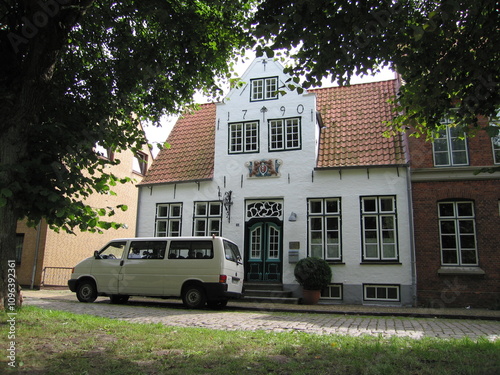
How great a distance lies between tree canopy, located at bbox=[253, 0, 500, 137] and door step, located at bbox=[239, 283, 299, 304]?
8.76 meters

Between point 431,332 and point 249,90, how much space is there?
12615 millimetres

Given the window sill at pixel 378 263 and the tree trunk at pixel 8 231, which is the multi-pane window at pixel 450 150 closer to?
the window sill at pixel 378 263

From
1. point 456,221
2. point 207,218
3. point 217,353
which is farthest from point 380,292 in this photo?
point 217,353

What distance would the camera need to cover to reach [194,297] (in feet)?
40.6

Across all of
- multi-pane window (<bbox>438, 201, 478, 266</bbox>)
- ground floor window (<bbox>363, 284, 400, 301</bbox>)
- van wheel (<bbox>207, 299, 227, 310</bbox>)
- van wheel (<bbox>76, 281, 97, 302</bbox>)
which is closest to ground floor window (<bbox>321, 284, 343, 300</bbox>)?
ground floor window (<bbox>363, 284, 400, 301</bbox>)

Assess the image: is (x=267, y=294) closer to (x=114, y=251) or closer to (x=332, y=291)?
(x=332, y=291)

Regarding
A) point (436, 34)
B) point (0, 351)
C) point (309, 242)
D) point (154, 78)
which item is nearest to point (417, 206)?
point (309, 242)

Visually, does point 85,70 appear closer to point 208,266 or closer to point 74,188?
point 74,188

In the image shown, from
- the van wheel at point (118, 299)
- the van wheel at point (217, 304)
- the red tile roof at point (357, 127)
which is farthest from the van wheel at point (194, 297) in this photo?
the red tile roof at point (357, 127)

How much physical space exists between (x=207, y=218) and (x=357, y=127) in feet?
23.2

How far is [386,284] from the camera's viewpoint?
1474 centimetres

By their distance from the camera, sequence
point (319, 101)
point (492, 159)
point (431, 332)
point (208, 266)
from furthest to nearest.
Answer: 1. point (319, 101)
2. point (492, 159)
3. point (208, 266)
4. point (431, 332)

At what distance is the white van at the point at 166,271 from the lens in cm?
1227

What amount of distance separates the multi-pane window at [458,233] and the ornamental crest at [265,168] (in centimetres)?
600
